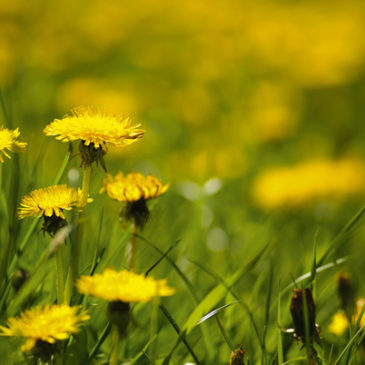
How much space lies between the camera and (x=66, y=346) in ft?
2.73

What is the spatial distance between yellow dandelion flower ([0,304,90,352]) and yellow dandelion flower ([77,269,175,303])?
0.08 ft

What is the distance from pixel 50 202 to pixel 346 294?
1.48 feet

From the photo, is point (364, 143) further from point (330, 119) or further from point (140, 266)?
point (140, 266)

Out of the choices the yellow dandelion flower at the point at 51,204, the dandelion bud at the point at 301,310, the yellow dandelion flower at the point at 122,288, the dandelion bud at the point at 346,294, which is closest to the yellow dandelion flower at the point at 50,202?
the yellow dandelion flower at the point at 51,204

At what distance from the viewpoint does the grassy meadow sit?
2.77 ft

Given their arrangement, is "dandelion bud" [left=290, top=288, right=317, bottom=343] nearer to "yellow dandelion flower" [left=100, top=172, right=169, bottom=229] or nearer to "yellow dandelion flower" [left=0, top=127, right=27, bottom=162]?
"yellow dandelion flower" [left=100, top=172, right=169, bottom=229]

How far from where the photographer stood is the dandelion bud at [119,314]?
2.35 ft

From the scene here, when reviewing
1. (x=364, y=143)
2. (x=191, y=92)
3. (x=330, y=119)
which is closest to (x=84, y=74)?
(x=191, y=92)

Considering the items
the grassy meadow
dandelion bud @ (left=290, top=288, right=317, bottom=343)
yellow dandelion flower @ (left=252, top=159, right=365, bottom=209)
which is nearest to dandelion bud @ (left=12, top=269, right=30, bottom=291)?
the grassy meadow

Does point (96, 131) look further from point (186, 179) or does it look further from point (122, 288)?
point (186, 179)

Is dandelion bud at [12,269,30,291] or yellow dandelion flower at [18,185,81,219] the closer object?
yellow dandelion flower at [18,185,81,219]

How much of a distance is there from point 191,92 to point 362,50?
121 centimetres

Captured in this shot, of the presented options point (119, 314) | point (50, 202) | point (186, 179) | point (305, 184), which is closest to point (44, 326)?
point (119, 314)

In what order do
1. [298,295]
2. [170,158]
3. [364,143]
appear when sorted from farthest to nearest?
[364,143], [170,158], [298,295]
